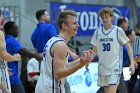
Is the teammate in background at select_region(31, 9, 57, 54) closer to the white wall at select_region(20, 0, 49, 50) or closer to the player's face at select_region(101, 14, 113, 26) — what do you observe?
the player's face at select_region(101, 14, 113, 26)

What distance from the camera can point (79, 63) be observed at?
4594mm

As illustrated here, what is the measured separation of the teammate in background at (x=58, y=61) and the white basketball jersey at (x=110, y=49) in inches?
109

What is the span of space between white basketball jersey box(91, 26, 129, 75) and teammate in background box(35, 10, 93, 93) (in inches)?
109

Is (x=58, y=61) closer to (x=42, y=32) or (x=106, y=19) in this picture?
(x=106, y=19)

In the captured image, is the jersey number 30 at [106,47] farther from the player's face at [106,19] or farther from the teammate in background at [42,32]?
the teammate in background at [42,32]

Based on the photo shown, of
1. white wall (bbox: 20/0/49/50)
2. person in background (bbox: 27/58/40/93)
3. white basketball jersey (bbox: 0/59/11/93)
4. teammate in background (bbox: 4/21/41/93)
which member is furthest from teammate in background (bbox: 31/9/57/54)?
white wall (bbox: 20/0/49/50)

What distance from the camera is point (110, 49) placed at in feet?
25.2

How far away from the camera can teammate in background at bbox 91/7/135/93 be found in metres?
7.64

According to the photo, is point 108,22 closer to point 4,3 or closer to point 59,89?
point 59,89

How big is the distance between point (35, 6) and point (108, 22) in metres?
5.80

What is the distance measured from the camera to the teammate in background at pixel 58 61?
4.67 metres

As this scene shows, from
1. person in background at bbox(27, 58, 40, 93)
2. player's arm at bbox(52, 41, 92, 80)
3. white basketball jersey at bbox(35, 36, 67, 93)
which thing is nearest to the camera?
player's arm at bbox(52, 41, 92, 80)

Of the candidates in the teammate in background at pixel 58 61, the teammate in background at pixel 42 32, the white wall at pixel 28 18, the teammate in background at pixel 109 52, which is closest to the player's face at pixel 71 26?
the teammate in background at pixel 58 61

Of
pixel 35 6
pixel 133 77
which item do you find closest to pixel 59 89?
pixel 133 77
